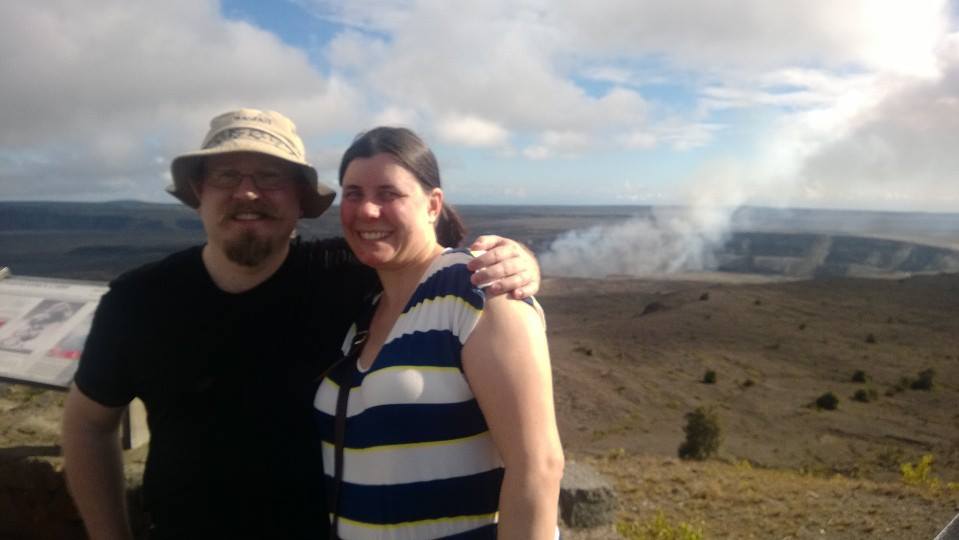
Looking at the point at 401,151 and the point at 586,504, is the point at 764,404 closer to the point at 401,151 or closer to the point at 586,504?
the point at 586,504

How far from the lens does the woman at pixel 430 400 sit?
1987 mm

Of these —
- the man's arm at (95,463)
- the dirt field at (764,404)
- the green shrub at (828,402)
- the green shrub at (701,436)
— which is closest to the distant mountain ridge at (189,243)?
the dirt field at (764,404)

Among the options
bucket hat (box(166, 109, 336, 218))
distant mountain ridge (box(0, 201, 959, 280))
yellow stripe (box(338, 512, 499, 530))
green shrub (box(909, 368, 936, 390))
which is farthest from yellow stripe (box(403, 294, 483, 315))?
distant mountain ridge (box(0, 201, 959, 280))

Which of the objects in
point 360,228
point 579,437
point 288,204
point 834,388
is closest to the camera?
point 360,228

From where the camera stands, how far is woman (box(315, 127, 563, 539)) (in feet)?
6.52

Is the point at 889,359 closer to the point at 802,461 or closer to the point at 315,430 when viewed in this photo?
the point at 802,461

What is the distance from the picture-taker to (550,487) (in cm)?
201

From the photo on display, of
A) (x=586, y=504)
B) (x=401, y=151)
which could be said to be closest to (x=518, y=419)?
(x=401, y=151)

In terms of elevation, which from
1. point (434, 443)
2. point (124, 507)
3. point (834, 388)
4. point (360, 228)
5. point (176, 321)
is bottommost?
point (834, 388)

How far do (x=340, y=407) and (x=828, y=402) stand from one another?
2741 cm

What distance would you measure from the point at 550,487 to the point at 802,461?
64.3 ft

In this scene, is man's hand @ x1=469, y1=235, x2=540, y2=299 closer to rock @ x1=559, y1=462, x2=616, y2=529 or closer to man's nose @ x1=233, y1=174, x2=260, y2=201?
man's nose @ x1=233, y1=174, x2=260, y2=201

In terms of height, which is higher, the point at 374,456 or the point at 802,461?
the point at 374,456

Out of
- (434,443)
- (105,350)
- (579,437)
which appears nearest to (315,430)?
(434,443)
